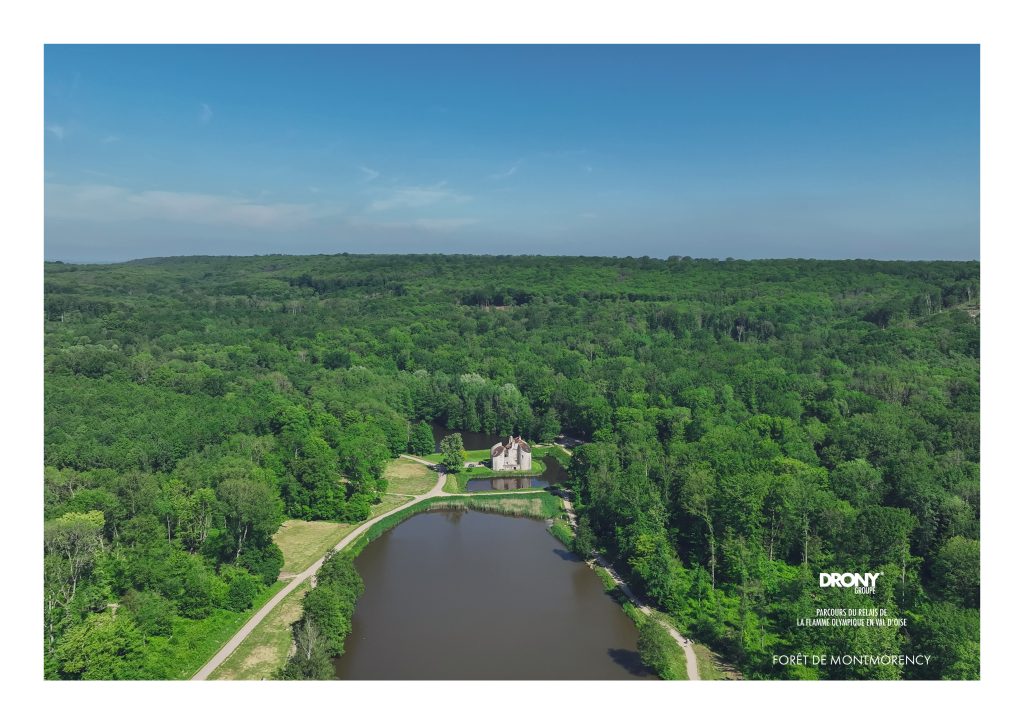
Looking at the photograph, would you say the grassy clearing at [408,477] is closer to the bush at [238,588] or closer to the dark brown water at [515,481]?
the dark brown water at [515,481]

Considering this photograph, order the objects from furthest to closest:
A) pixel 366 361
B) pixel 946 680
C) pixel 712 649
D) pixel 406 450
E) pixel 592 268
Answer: pixel 592 268 < pixel 366 361 < pixel 406 450 < pixel 712 649 < pixel 946 680

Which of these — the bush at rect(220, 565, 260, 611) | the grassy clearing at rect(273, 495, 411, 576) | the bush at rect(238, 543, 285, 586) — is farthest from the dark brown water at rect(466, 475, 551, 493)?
the bush at rect(220, 565, 260, 611)

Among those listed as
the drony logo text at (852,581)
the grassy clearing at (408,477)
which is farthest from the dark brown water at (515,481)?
the drony logo text at (852,581)

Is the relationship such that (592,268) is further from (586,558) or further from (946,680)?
(946,680)

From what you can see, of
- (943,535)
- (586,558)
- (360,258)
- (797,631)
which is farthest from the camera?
(360,258)

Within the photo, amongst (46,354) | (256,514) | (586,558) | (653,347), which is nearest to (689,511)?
(586,558)

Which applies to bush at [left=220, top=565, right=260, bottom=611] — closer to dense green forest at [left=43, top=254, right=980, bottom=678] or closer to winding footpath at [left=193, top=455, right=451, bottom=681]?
dense green forest at [left=43, top=254, right=980, bottom=678]
